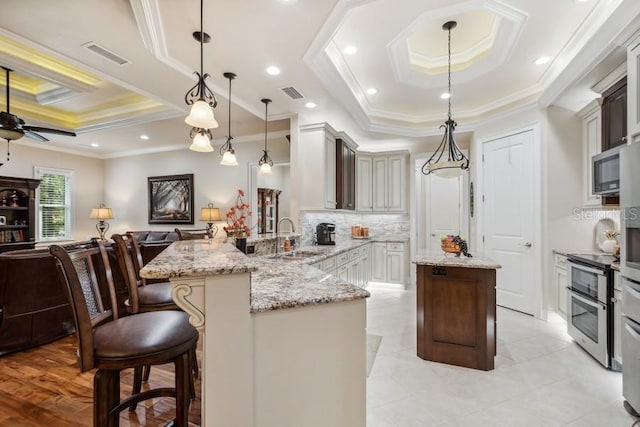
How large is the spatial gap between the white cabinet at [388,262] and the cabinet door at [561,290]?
93.3 inches

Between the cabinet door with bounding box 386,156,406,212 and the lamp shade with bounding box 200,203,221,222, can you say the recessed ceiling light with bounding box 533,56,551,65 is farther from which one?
the lamp shade with bounding box 200,203,221,222

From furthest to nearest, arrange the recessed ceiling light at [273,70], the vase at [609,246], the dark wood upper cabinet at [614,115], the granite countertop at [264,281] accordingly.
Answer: the vase at [609,246] < the recessed ceiling light at [273,70] < the dark wood upper cabinet at [614,115] < the granite countertop at [264,281]

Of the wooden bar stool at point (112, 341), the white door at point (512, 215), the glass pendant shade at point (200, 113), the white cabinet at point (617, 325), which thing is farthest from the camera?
the white door at point (512, 215)

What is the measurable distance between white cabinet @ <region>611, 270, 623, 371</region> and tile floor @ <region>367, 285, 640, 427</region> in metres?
0.10

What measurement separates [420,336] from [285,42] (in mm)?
2921

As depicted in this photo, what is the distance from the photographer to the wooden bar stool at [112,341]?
1.27 m

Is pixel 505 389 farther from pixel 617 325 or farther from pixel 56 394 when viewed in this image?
pixel 56 394

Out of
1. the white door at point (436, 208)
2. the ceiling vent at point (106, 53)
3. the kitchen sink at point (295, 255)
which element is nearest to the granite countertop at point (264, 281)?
the kitchen sink at point (295, 255)

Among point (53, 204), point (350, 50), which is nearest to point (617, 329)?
point (350, 50)

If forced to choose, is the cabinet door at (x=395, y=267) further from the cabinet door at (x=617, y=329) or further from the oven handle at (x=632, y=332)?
the oven handle at (x=632, y=332)

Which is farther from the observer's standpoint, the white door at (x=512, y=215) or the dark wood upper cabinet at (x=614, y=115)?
the white door at (x=512, y=215)

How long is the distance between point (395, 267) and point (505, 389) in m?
3.40

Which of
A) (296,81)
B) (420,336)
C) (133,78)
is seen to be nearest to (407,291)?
(420,336)

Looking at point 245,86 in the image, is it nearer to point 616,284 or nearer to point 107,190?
point 616,284
